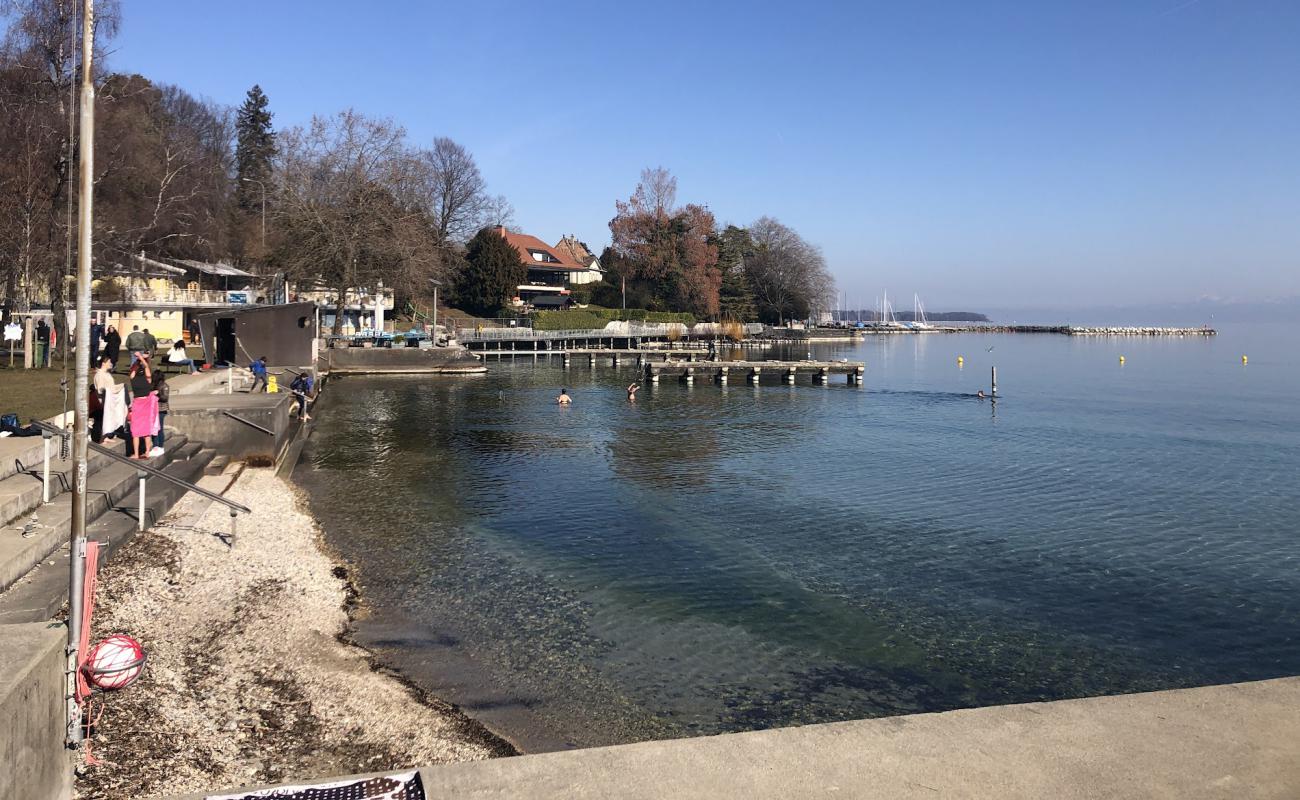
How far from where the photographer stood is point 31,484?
12.6 metres

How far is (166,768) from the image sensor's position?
24.2 feet

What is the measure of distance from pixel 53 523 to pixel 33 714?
7.25m

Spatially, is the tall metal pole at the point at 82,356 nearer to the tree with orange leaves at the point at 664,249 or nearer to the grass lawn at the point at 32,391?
the grass lawn at the point at 32,391

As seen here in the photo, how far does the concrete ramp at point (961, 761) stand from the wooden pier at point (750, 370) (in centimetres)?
5101

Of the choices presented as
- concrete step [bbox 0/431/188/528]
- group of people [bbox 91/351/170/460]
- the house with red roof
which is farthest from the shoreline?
the house with red roof

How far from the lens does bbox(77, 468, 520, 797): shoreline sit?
7.72 m

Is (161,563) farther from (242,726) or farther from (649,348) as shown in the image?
(649,348)

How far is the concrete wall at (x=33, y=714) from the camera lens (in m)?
4.90

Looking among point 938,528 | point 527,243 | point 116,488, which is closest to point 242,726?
point 116,488

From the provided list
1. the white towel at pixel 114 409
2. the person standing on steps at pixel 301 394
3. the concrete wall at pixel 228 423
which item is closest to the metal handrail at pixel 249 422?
the concrete wall at pixel 228 423

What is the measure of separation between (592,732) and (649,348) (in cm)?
7858

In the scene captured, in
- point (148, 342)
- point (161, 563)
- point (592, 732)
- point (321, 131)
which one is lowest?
point (592, 732)

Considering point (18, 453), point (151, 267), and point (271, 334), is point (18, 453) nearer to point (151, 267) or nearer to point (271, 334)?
point (271, 334)

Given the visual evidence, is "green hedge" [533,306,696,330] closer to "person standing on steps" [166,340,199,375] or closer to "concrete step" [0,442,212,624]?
"person standing on steps" [166,340,199,375]
